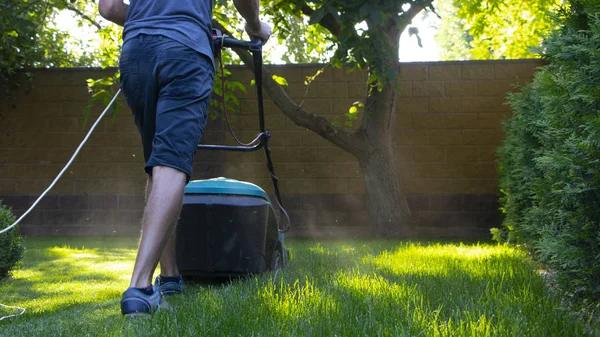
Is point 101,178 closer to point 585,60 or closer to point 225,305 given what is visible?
point 225,305

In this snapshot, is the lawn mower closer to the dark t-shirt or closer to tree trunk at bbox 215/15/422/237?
the dark t-shirt

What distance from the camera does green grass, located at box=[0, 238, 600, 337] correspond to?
2352mm

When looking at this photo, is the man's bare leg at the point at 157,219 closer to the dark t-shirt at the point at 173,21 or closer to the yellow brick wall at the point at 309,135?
the dark t-shirt at the point at 173,21

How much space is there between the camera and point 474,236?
905 cm

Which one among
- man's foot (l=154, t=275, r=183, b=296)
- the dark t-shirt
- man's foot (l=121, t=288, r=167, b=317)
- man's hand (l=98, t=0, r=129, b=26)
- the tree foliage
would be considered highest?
the tree foliage

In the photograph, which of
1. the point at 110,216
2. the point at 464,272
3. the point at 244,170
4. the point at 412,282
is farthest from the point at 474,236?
the point at 412,282

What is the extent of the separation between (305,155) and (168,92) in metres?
6.13

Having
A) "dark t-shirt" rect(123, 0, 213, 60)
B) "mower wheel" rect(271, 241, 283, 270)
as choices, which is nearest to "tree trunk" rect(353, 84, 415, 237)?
"mower wheel" rect(271, 241, 283, 270)

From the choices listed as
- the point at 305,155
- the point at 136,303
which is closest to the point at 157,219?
the point at 136,303

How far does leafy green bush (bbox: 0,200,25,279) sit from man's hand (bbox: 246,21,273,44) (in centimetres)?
226

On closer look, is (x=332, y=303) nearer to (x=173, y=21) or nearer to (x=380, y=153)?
(x=173, y=21)

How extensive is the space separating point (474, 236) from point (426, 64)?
2230mm

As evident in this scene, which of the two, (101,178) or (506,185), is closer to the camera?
(506,185)

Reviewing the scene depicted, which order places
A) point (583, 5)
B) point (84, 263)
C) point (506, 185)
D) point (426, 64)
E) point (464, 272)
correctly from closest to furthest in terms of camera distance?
1. point (583, 5)
2. point (464, 272)
3. point (84, 263)
4. point (506, 185)
5. point (426, 64)
